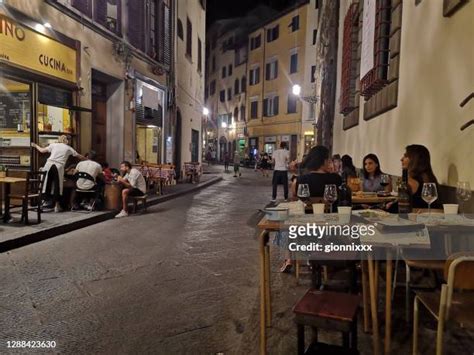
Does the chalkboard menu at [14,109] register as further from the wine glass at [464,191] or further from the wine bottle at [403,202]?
the wine glass at [464,191]

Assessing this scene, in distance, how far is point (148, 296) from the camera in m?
3.82

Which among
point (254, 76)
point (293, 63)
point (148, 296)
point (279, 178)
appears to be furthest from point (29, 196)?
point (254, 76)

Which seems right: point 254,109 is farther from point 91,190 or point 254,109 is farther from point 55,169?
point 55,169

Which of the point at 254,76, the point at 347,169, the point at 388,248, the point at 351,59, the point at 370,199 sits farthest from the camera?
the point at 254,76

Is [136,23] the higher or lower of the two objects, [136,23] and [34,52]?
the higher

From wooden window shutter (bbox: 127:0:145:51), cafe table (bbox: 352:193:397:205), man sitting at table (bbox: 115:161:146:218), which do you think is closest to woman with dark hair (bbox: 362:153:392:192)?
cafe table (bbox: 352:193:397:205)

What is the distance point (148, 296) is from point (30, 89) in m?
5.90

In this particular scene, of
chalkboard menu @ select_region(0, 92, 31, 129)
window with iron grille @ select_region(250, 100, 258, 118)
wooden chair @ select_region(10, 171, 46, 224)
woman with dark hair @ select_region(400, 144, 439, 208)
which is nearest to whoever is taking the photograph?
woman with dark hair @ select_region(400, 144, 439, 208)

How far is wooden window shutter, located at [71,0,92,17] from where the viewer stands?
9.04 meters

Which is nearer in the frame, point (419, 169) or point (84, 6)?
point (419, 169)

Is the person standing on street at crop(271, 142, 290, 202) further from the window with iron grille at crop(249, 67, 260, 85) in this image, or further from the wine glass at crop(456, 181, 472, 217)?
the window with iron grille at crop(249, 67, 260, 85)

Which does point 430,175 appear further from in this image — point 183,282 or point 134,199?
point 134,199

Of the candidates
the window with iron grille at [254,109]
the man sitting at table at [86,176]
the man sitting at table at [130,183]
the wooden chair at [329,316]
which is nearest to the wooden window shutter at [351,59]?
the man sitting at table at [130,183]

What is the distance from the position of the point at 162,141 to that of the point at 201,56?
789 centimetres
